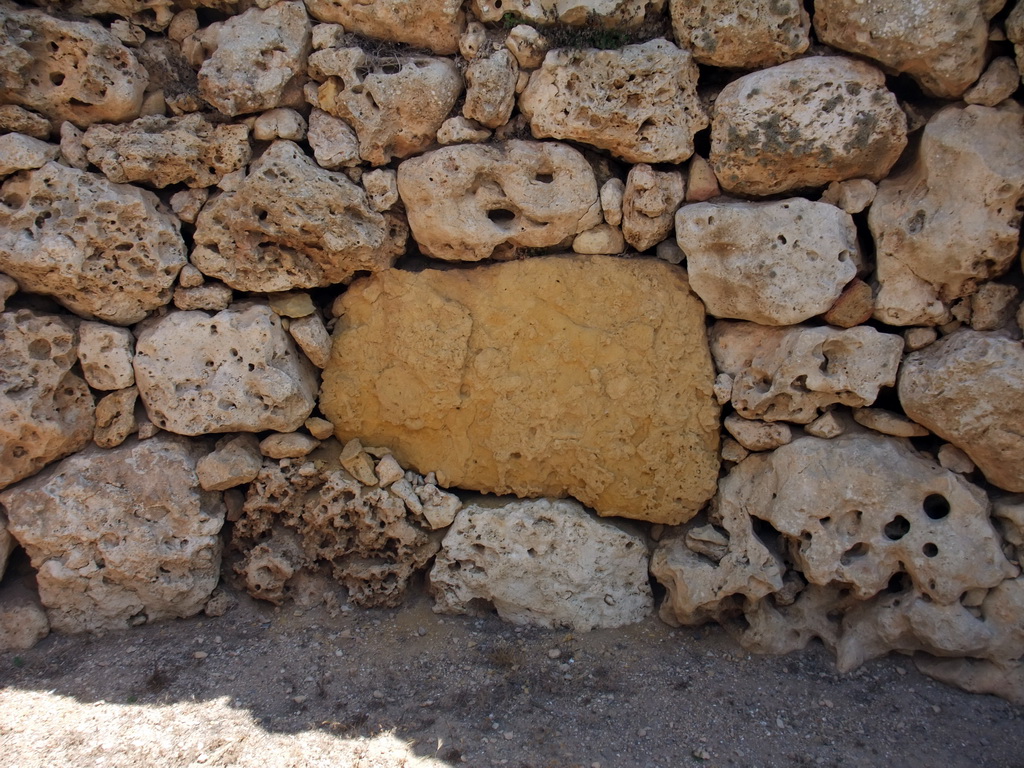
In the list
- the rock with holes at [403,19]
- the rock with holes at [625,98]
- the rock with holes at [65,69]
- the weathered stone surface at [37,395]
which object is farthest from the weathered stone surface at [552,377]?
the rock with holes at [65,69]

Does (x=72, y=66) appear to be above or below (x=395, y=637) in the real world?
above

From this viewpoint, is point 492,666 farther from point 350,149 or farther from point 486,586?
point 350,149

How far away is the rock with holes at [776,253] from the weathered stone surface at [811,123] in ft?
0.60

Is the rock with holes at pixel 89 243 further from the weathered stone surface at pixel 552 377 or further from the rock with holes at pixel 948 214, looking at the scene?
the rock with holes at pixel 948 214

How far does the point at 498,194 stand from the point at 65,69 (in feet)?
6.92

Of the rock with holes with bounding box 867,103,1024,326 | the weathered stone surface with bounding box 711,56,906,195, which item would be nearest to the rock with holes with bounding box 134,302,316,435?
the weathered stone surface with bounding box 711,56,906,195

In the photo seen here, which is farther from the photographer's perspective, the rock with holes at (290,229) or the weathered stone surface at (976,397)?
the rock with holes at (290,229)

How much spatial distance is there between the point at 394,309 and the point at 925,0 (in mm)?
2728

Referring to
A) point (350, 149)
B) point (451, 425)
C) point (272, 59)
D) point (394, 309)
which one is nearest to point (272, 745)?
point (451, 425)

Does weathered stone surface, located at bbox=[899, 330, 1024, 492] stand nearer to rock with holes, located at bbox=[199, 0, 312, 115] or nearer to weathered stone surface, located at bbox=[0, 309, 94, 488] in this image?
rock with holes, located at bbox=[199, 0, 312, 115]

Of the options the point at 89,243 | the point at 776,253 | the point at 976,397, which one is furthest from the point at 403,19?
the point at 976,397

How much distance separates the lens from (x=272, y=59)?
3.55m

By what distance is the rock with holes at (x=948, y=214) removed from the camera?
10.0 feet

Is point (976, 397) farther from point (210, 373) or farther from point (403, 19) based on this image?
point (210, 373)
